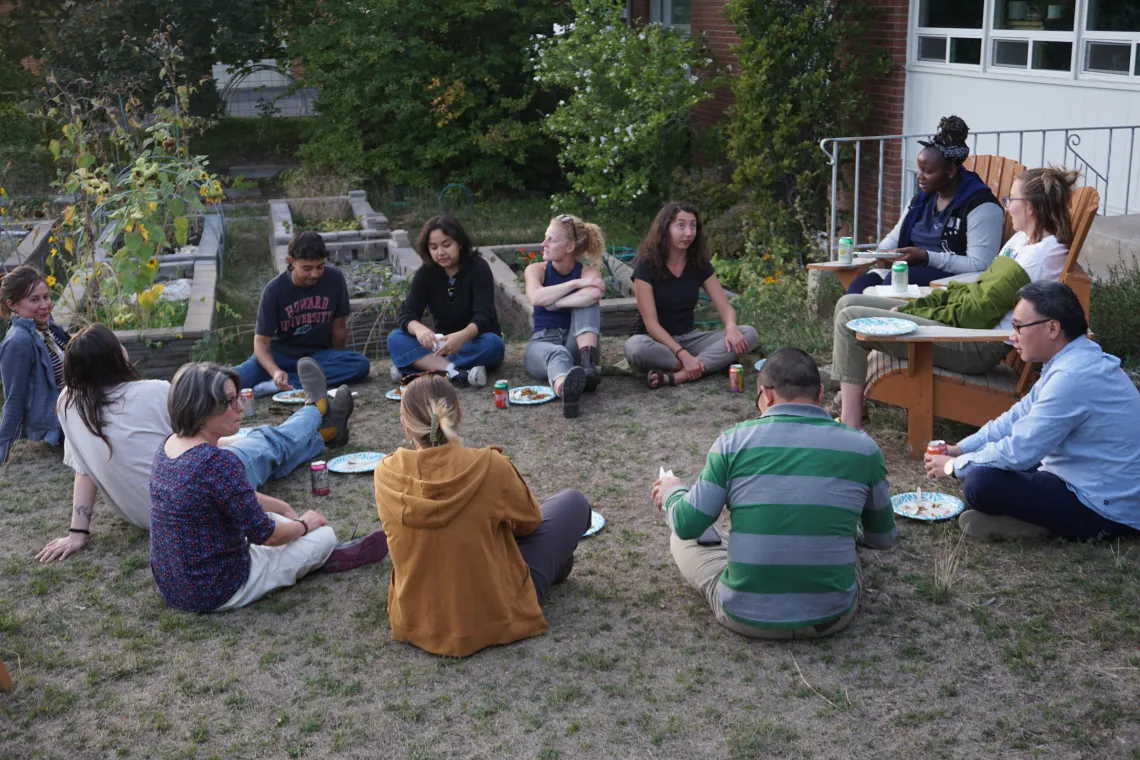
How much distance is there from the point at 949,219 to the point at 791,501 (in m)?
3.43

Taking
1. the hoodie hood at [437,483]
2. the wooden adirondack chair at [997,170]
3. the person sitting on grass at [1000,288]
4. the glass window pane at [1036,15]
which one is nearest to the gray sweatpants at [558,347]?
the person sitting on grass at [1000,288]

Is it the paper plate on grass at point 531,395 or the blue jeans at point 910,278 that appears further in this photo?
the paper plate on grass at point 531,395

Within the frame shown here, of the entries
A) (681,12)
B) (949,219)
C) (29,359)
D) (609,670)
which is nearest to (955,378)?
(949,219)

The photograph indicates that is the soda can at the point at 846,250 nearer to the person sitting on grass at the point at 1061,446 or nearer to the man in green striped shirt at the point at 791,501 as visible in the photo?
the person sitting on grass at the point at 1061,446

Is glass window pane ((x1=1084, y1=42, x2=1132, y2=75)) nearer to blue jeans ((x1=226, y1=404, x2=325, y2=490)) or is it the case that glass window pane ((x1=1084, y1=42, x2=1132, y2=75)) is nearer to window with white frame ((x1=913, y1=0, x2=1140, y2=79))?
window with white frame ((x1=913, y1=0, x2=1140, y2=79))

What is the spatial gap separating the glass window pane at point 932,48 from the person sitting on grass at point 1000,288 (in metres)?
4.60

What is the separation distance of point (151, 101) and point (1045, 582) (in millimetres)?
15136

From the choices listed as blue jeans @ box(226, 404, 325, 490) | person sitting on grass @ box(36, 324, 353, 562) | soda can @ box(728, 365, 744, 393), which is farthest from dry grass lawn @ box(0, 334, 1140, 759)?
soda can @ box(728, 365, 744, 393)

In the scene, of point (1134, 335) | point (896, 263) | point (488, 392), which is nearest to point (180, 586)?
point (488, 392)

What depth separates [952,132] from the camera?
6641mm

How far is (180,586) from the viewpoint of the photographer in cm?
456

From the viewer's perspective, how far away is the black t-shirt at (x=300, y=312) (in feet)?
23.4

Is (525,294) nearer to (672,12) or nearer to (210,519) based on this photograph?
(210,519)

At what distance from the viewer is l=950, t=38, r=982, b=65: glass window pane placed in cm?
952
